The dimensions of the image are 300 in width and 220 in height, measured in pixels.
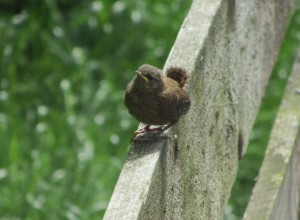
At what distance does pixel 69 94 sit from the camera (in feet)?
16.0

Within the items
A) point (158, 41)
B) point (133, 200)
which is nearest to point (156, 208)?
point (133, 200)

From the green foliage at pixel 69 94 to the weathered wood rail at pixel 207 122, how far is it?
1887mm

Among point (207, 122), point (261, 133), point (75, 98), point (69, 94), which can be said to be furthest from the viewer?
point (261, 133)

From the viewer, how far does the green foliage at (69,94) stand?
14.4ft

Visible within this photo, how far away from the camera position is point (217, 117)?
2.17 meters

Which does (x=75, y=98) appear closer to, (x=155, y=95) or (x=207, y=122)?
(x=155, y=95)

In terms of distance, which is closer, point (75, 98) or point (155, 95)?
point (155, 95)

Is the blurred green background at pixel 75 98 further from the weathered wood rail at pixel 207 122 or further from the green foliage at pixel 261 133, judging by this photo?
the weathered wood rail at pixel 207 122

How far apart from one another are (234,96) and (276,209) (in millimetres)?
357

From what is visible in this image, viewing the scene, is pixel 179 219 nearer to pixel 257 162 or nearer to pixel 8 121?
pixel 8 121

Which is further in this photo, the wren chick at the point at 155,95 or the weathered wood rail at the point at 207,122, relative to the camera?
the wren chick at the point at 155,95

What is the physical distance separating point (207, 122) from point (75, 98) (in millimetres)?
3038

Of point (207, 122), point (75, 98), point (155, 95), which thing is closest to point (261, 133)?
point (75, 98)

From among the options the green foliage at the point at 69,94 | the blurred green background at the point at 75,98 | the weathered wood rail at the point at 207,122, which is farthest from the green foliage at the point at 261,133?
the weathered wood rail at the point at 207,122
